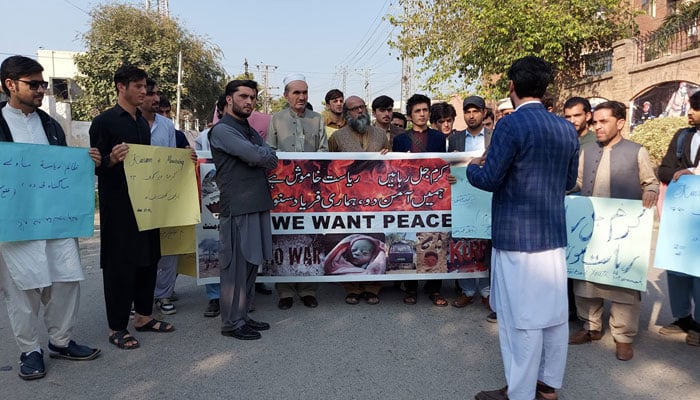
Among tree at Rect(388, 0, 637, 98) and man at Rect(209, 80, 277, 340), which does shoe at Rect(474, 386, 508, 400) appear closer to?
man at Rect(209, 80, 277, 340)

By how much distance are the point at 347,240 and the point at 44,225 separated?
247 cm

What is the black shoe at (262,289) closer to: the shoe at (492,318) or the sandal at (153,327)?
the sandal at (153,327)

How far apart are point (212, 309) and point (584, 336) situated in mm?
3192

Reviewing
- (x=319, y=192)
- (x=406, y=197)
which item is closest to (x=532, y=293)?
(x=406, y=197)

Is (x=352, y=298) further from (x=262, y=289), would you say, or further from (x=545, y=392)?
(x=545, y=392)

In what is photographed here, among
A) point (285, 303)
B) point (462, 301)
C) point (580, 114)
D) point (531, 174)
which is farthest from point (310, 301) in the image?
point (580, 114)

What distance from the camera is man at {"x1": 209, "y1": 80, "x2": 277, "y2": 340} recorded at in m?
3.82

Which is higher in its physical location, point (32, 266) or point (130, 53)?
point (130, 53)

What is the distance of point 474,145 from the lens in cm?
484

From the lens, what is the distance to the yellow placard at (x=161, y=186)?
3656mm

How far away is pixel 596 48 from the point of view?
51.1ft

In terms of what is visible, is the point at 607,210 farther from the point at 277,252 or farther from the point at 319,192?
the point at 277,252

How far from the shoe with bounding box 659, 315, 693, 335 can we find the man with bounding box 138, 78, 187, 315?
4252 mm

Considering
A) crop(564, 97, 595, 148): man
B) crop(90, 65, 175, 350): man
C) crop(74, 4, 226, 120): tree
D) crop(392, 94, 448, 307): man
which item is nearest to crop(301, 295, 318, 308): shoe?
crop(392, 94, 448, 307): man
